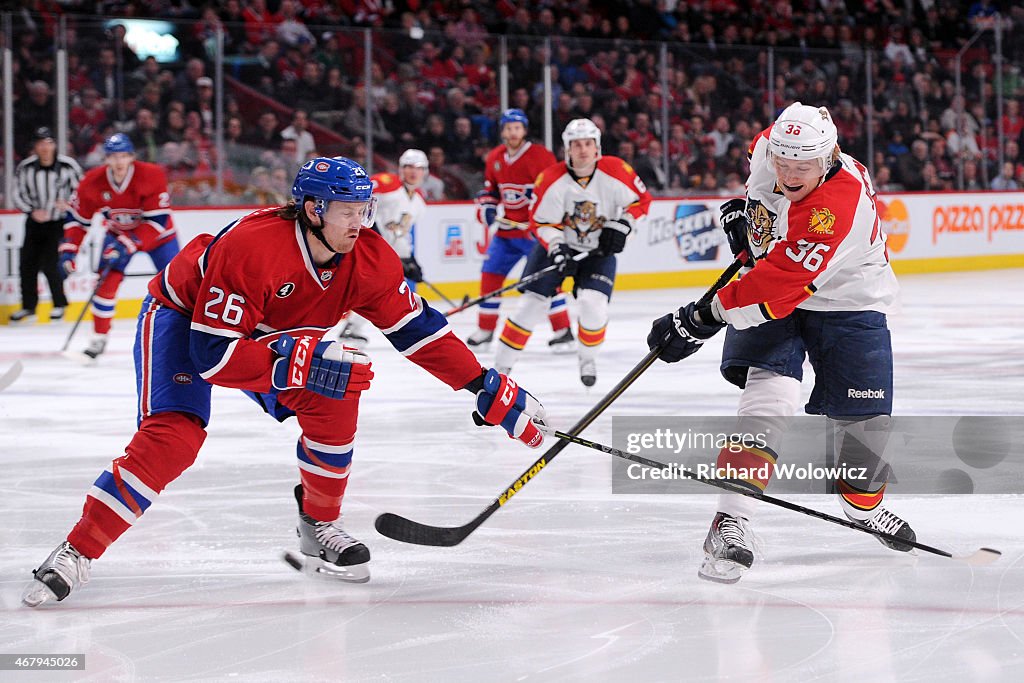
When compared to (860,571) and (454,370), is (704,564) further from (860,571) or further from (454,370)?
(454,370)

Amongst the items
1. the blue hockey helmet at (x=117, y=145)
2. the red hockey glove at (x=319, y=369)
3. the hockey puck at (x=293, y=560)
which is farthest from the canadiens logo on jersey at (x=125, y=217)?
the red hockey glove at (x=319, y=369)

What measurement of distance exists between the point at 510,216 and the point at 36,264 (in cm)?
281

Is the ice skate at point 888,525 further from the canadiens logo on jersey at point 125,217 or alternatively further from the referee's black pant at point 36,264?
the referee's black pant at point 36,264

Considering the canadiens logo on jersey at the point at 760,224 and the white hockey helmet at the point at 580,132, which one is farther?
the white hockey helmet at the point at 580,132

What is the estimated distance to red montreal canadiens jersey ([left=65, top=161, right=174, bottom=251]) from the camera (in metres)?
6.58

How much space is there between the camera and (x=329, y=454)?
2.77 metres

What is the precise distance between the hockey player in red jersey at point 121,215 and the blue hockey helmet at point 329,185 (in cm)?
411

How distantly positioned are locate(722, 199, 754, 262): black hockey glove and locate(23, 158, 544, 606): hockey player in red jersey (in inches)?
25.1

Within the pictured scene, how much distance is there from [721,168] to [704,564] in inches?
318

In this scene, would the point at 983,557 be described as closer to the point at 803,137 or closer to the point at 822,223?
the point at 822,223

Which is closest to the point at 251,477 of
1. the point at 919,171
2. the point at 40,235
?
the point at 40,235

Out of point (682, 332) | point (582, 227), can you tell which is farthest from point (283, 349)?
point (582, 227)

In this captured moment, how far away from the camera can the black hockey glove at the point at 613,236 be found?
5.63 metres

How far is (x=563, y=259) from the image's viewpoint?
5641 millimetres
